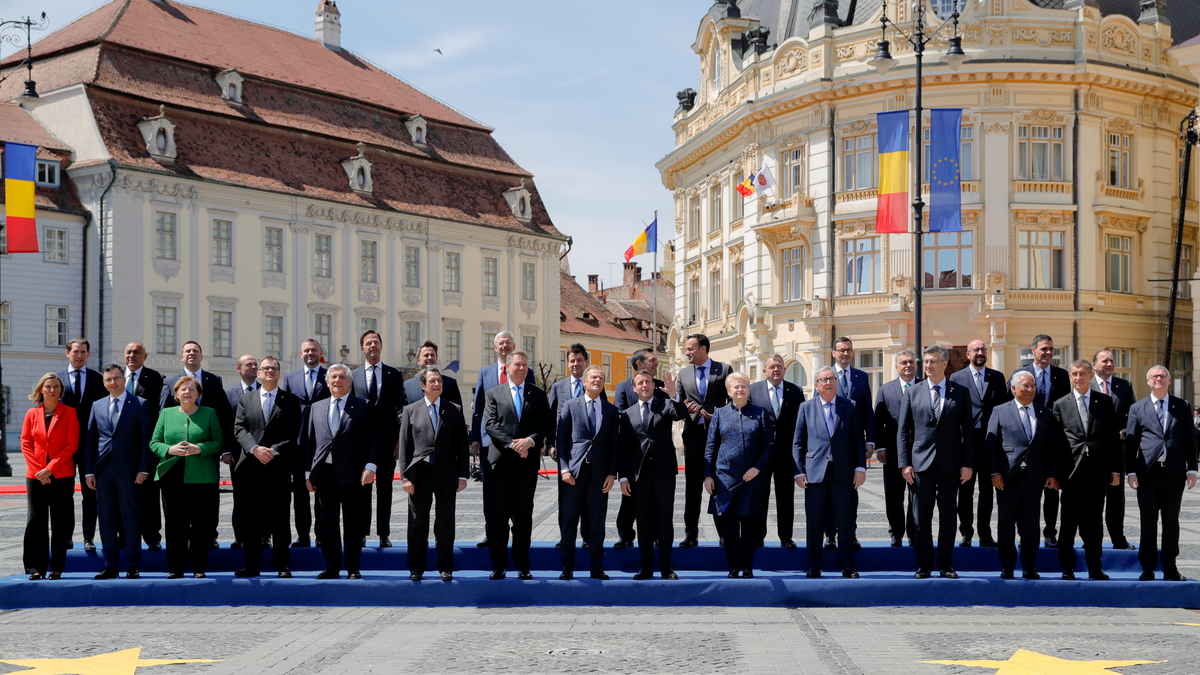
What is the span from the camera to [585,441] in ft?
37.9

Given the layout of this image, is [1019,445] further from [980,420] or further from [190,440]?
[190,440]

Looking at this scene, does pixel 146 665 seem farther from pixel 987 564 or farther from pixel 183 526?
pixel 987 564

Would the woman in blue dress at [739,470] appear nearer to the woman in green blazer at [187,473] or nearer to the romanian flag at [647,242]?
the woman in green blazer at [187,473]

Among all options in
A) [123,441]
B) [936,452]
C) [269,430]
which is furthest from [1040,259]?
[123,441]

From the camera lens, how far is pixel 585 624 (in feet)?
32.5

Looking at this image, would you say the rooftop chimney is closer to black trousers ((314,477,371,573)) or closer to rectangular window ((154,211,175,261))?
rectangular window ((154,211,175,261))

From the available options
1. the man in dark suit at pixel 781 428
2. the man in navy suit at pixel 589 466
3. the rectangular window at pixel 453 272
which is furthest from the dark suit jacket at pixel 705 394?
the rectangular window at pixel 453 272

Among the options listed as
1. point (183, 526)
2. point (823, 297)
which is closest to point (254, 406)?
point (183, 526)

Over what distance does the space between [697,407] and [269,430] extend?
12.9 ft

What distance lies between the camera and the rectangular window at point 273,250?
51.0 meters

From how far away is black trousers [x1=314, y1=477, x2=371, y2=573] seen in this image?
1131 cm

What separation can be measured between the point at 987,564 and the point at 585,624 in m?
4.19

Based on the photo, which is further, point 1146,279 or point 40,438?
point 1146,279

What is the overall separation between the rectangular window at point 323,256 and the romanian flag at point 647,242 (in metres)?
11.9
